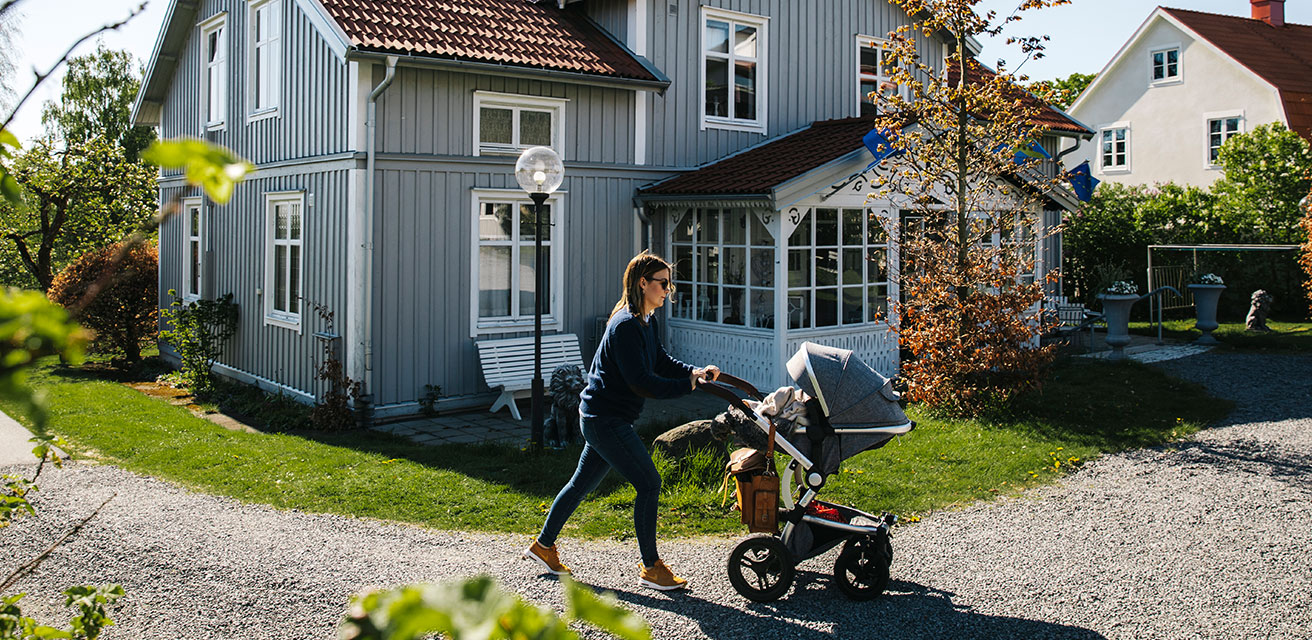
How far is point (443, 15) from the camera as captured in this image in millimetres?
13234

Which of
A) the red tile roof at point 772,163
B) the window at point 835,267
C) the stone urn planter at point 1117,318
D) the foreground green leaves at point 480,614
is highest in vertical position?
the red tile roof at point 772,163

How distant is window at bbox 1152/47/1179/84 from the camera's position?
30.4m

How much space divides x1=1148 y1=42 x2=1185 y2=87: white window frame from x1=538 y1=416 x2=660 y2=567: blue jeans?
2949cm

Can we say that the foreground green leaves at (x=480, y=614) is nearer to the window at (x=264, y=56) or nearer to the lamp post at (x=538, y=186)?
the lamp post at (x=538, y=186)

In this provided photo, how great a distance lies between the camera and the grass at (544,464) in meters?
7.88

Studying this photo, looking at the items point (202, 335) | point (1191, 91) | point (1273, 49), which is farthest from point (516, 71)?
point (1273, 49)

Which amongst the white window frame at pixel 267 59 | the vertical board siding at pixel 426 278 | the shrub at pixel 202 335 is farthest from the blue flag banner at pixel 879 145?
the shrub at pixel 202 335

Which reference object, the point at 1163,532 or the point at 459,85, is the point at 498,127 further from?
the point at 1163,532

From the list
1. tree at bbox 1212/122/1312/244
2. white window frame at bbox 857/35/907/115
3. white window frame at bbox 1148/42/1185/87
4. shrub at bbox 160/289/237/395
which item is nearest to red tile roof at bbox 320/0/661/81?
white window frame at bbox 857/35/907/115

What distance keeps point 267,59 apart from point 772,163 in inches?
276

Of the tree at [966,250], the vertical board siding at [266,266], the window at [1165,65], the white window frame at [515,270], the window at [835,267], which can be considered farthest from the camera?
the window at [1165,65]

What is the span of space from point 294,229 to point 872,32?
939cm

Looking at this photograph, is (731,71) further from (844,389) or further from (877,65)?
(844,389)

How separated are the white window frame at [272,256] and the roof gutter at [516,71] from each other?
2476 mm
